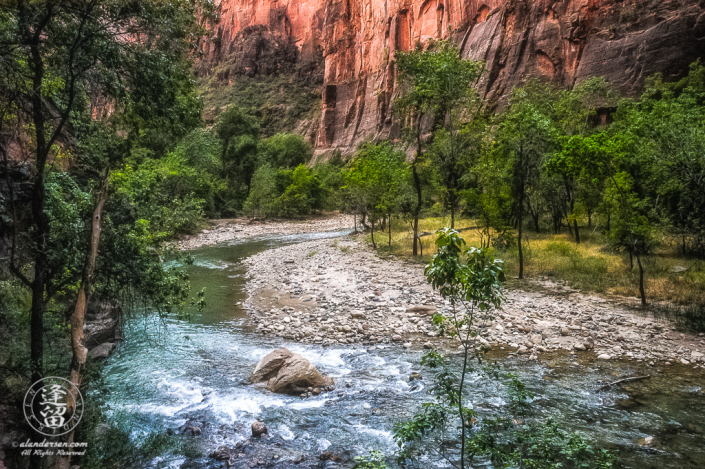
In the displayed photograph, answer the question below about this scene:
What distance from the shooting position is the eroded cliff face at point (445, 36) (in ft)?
107

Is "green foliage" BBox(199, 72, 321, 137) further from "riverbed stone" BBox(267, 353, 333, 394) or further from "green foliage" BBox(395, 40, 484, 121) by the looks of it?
"riverbed stone" BBox(267, 353, 333, 394)

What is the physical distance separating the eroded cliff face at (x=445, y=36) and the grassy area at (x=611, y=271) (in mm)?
14181

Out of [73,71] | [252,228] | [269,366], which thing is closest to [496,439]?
[269,366]

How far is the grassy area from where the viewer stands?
11453 mm

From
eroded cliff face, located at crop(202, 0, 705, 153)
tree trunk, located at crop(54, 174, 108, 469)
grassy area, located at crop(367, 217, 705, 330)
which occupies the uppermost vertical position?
eroded cliff face, located at crop(202, 0, 705, 153)

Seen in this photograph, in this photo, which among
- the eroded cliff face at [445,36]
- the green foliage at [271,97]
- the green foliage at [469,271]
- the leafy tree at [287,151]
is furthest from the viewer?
the green foliage at [271,97]

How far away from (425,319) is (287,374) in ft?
17.3

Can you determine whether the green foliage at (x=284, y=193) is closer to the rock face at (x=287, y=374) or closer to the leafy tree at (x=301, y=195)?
the leafy tree at (x=301, y=195)

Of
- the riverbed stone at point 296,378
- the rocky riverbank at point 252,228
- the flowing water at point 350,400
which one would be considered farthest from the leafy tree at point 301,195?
the riverbed stone at point 296,378

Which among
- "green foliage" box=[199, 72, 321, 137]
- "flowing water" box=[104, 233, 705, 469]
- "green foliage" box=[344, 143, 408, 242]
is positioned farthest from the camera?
"green foliage" box=[199, 72, 321, 137]

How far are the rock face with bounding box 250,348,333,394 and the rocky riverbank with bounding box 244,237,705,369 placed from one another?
2168 millimetres

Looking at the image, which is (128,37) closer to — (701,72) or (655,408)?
(655,408)

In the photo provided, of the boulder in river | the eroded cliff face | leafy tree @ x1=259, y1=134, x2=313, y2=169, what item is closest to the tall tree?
the eroded cliff face

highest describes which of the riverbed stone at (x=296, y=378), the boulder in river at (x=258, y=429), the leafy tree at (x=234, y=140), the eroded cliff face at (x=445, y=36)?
the eroded cliff face at (x=445, y=36)
